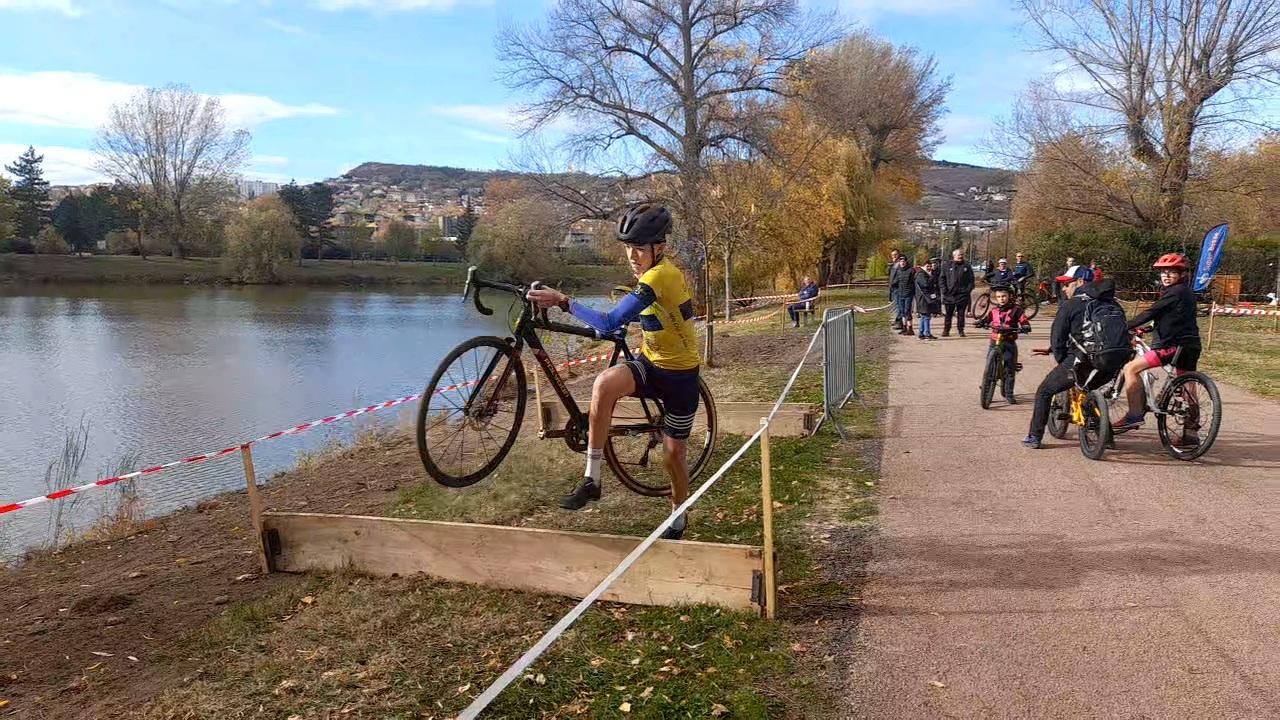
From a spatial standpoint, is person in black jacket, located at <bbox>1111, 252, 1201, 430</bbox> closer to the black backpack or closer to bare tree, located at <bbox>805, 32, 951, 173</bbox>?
the black backpack

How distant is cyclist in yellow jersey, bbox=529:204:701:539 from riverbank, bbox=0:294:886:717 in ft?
3.35

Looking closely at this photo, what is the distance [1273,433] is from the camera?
8836 mm

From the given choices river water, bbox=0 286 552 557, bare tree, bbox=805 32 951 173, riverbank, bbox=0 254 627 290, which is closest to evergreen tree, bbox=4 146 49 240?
riverbank, bbox=0 254 627 290

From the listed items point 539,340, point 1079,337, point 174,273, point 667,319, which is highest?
point 667,319

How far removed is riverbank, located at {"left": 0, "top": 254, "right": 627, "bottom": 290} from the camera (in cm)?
6756

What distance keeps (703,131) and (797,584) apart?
83.3 feet

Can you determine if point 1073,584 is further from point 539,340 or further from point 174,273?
point 174,273

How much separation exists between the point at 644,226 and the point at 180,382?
68.7ft

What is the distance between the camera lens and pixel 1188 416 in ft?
25.2

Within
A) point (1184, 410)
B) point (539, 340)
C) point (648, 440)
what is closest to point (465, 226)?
point (1184, 410)

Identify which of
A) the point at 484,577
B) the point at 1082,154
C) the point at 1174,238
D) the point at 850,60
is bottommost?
the point at 484,577

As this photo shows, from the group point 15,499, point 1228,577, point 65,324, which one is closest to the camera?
point 1228,577

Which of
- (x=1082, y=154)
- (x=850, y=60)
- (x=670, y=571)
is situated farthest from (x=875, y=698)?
(x=850, y=60)

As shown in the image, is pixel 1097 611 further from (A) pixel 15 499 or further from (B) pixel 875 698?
(A) pixel 15 499
